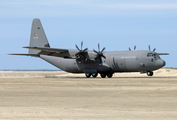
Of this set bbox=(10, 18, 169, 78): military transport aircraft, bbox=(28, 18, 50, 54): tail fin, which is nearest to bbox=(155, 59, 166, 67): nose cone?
bbox=(10, 18, 169, 78): military transport aircraft

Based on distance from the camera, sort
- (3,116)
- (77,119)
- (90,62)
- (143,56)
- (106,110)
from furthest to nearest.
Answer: (90,62) < (143,56) < (106,110) < (3,116) < (77,119)

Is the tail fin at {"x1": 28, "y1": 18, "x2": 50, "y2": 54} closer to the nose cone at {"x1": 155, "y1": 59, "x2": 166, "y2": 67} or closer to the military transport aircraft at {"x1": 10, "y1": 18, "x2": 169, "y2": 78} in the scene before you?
the military transport aircraft at {"x1": 10, "y1": 18, "x2": 169, "y2": 78}

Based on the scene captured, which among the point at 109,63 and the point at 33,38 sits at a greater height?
the point at 33,38

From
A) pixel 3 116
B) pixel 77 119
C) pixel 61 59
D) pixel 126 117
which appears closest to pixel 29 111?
pixel 3 116

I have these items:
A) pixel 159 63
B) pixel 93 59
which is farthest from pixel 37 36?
pixel 159 63

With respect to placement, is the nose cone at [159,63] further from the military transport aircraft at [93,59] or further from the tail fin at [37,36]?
the tail fin at [37,36]

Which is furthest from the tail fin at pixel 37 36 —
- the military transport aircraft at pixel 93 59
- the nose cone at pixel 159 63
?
the nose cone at pixel 159 63

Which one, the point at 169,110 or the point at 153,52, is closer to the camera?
the point at 169,110

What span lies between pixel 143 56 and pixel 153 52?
59.1 inches

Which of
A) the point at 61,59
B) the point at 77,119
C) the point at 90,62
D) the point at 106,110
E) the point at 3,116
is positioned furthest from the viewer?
the point at 61,59

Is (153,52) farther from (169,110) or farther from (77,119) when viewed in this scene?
(77,119)

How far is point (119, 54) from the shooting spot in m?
45.9

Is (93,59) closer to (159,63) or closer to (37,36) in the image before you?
(159,63)

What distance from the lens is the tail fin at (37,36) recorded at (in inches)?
2074
